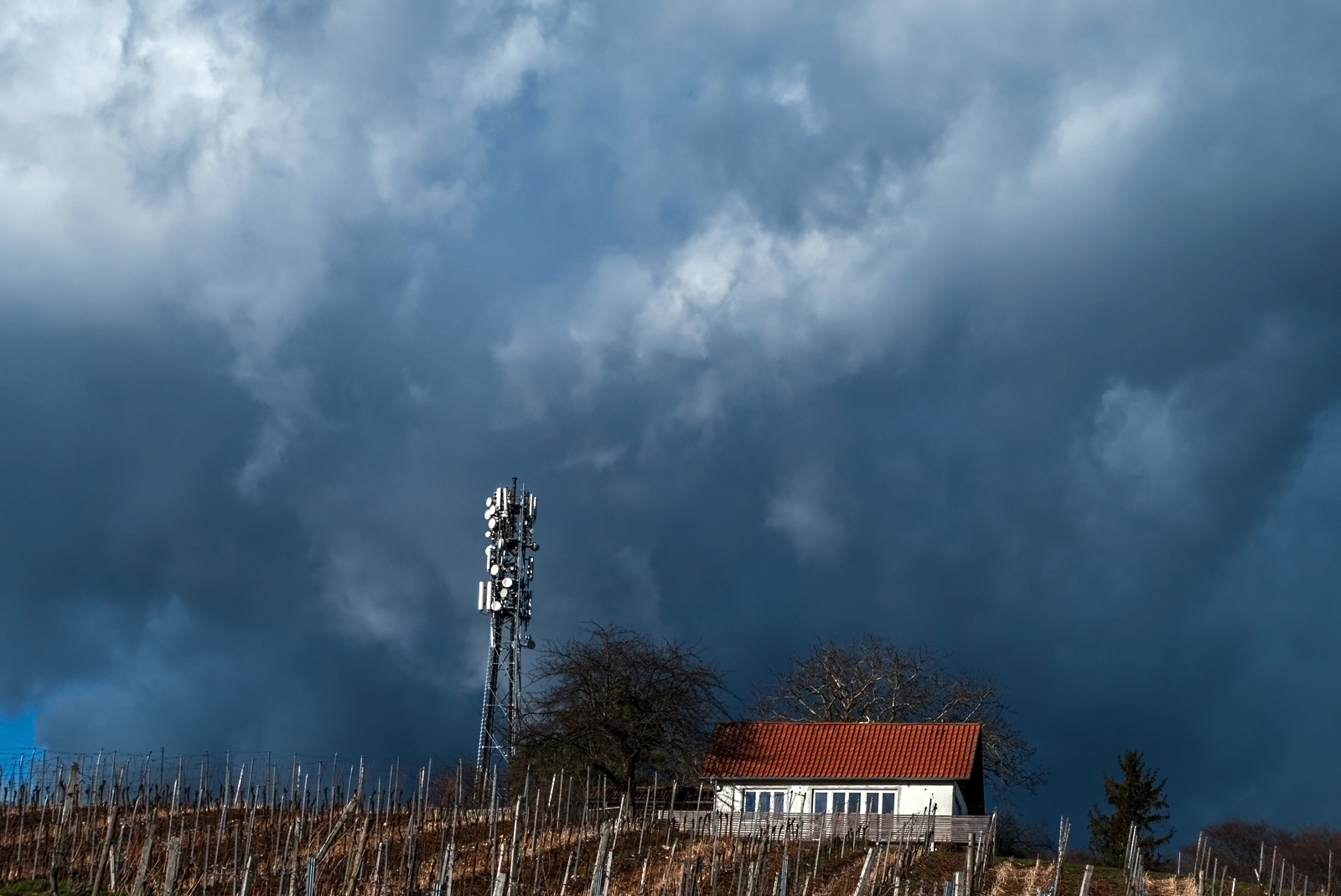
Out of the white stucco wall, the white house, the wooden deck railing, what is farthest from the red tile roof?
the wooden deck railing

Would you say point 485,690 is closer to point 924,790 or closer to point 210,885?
point 924,790

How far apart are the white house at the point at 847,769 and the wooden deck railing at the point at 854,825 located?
4.59ft

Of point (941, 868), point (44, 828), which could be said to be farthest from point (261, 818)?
point (941, 868)

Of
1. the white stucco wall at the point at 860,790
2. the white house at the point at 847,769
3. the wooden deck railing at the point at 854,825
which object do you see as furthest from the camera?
the white house at the point at 847,769

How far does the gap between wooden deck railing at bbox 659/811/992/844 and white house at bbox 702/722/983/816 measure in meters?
1.40

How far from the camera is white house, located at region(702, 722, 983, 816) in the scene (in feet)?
143

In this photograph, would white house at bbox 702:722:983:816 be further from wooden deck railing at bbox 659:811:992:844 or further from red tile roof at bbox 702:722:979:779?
wooden deck railing at bbox 659:811:992:844

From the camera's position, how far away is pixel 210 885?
2800 cm

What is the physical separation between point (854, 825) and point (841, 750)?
4.66 metres

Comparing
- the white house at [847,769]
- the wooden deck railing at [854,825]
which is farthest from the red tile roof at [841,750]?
the wooden deck railing at [854,825]

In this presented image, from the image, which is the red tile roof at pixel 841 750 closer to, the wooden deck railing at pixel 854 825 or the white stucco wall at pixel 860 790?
the white stucco wall at pixel 860 790

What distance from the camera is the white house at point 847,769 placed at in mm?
43594

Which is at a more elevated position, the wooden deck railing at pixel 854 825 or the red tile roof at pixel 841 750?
the red tile roof at pixel 841 750

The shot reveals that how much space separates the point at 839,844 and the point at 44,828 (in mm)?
18057
